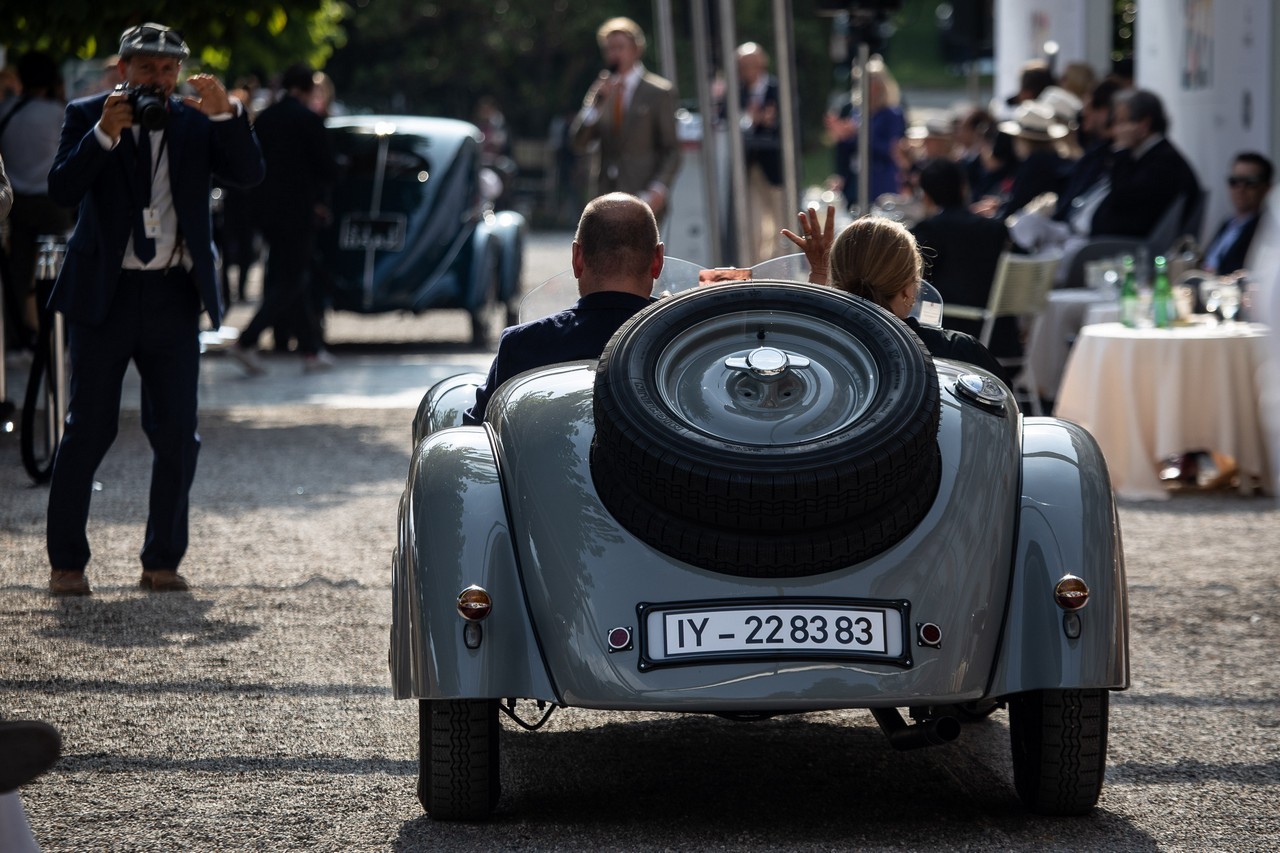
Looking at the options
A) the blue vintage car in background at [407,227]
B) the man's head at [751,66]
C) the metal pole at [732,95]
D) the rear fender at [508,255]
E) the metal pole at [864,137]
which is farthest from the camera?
the man's head at [751,66]

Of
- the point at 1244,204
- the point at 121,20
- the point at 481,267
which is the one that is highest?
the point at 121,20

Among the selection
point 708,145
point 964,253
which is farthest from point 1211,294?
point 708,145

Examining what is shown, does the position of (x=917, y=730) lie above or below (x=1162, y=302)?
below

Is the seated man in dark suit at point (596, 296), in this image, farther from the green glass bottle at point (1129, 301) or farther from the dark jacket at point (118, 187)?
the green glass bottle at point (1129, 301)

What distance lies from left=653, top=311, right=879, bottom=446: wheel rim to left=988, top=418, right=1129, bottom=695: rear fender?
1.70 feet

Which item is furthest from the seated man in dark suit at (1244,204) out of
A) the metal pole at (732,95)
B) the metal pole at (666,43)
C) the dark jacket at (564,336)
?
the dark jacket at (564,336)

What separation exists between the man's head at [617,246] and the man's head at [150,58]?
99.3 inches

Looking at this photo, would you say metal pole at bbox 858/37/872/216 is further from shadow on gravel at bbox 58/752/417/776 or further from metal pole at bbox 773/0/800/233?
shadow on gravel at bbox 58/752/417/776

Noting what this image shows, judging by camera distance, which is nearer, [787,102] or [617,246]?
[617,246]

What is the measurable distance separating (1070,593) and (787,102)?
8232 millimetres

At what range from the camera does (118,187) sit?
6699 mm

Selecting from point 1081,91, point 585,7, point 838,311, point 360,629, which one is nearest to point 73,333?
point 360,629

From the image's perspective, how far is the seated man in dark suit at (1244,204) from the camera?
11.3m

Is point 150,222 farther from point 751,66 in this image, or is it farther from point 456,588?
point 751,66
